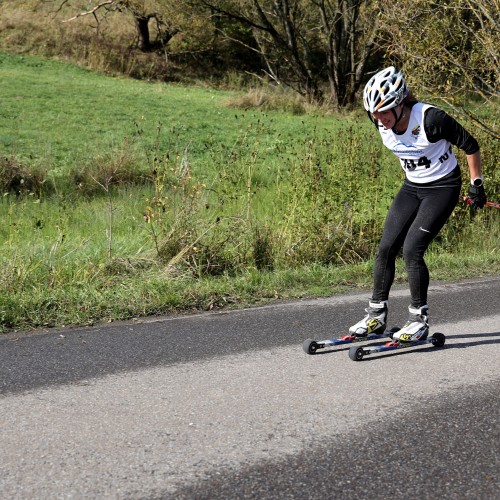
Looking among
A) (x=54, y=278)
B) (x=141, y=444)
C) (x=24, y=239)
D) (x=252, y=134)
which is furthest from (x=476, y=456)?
(x=252, y=134)

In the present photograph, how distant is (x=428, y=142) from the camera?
19.1ft

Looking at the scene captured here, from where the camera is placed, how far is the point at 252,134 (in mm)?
19531

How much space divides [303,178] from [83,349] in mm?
5089

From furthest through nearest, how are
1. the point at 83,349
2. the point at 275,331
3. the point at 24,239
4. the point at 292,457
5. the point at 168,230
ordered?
the point at 24,239 → the point at 168,230 → the point at 275,331 → the point at 83,349 → the point at 292,457

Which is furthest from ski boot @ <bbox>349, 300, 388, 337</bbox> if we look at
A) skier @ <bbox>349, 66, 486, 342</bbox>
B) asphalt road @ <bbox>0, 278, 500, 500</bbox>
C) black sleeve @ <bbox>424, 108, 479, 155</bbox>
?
black sleeve @ <bbox>424, 108, 479, 155</bbox>

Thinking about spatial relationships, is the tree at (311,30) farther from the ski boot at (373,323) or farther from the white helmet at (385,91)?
the ski boot at (373,323)

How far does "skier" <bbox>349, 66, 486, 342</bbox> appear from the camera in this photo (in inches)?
228

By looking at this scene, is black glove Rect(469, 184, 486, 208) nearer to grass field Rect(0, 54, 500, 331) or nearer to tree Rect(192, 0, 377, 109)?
grass field Rect(0, 54, 500, 331)

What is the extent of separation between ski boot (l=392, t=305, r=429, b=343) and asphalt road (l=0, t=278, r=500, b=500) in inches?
6.4

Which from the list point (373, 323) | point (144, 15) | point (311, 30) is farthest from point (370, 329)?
point (144, 15)

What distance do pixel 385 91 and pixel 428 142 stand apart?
0.53 metres

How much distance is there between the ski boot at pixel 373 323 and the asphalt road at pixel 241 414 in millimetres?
249

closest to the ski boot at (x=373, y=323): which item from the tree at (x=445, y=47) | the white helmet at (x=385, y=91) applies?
the white helmet at (x=385, y=91)

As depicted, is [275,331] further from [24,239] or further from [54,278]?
[24,239]
